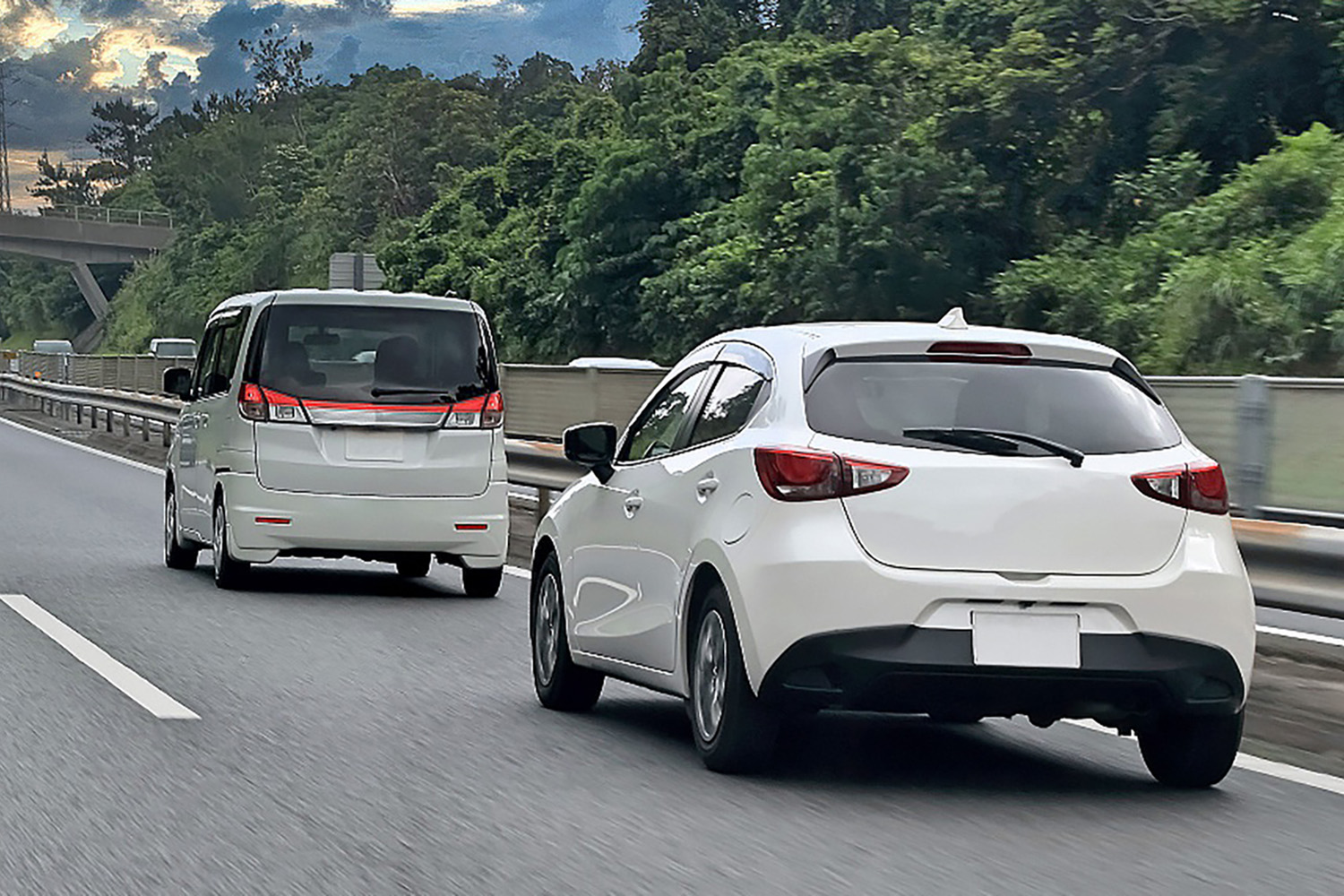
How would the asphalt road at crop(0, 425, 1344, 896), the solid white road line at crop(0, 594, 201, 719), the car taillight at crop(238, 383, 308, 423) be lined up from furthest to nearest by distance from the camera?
the car taillight at crop(238, 383, 308, 423) → the solid white road line at crop(0, 594, 201, 719) → the asphalt road at crop(0, 425, 1344, 896)

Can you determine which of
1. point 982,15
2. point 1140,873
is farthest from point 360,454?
point 982,15

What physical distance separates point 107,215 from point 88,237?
216 centimetres

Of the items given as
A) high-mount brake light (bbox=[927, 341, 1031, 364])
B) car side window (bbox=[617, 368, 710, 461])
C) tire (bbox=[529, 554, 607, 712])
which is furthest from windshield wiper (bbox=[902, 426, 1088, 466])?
tire (bbox=[529, 554, 607, 712])

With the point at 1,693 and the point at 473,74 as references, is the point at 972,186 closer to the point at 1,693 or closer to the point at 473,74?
the point at 1,693

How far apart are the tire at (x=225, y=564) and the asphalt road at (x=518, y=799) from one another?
2.97 metres

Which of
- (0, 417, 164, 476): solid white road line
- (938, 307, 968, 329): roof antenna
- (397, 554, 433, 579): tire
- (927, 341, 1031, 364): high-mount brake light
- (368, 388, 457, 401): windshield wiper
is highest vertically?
(938, 307, 968, 329): roof antenna

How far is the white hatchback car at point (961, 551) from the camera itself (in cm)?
746

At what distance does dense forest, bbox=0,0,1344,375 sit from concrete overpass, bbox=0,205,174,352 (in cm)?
4577

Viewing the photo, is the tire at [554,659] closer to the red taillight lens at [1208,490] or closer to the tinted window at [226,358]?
the red taillight lens at [1208,490]

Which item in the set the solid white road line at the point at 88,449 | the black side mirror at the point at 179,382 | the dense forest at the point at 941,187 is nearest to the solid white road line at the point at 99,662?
the black side mirror at the point at 179,382

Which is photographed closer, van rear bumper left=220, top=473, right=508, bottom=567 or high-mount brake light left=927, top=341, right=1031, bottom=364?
high-mount brake light left=927, top=341, right=1031, bottom=364

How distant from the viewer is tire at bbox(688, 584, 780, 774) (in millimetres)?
7812

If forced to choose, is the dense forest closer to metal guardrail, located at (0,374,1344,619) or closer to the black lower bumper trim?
metal guardrail, located at (0,374,1344,619)

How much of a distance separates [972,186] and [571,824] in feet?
129
